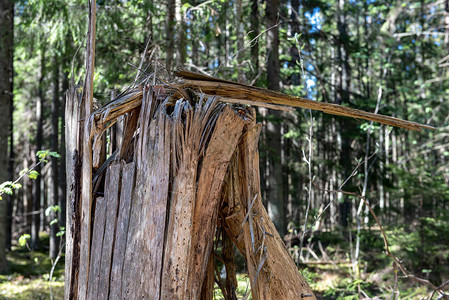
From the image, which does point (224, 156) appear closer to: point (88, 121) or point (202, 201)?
point (202, 201)

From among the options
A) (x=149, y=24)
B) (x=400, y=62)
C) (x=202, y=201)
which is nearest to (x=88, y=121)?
(x=202, y=201)

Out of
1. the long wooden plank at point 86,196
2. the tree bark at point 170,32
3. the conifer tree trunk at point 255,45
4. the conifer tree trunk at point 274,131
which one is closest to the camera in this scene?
the long wooden plank at point 86,196

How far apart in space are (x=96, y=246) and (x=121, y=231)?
16 centimetres

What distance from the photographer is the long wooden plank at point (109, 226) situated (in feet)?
6.06

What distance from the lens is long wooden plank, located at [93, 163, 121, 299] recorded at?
185cm

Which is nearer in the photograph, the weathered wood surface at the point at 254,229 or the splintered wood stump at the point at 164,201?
the splintered wood stump at the point at 164,201

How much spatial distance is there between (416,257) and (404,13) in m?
10.0

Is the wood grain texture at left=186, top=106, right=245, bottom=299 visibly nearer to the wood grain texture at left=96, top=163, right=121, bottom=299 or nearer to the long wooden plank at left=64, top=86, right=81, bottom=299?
the wood grain texture at left=96, top=163, right=121, bottom=299

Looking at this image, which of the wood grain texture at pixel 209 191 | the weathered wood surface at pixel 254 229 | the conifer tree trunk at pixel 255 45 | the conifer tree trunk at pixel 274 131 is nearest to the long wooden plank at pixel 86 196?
the wood grain texture at pixel 209 191

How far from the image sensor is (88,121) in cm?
195

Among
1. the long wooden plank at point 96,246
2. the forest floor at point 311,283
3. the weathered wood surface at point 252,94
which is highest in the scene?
the weathered wood surface at point 252,94

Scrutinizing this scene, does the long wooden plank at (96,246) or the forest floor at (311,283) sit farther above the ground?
the long wooden plank at (96,246)

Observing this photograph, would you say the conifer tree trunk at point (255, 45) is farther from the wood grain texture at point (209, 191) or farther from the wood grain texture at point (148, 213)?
the wood grain texture at point (148, 213)

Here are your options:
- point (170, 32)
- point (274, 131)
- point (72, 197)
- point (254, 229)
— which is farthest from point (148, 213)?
point (274, 131)
